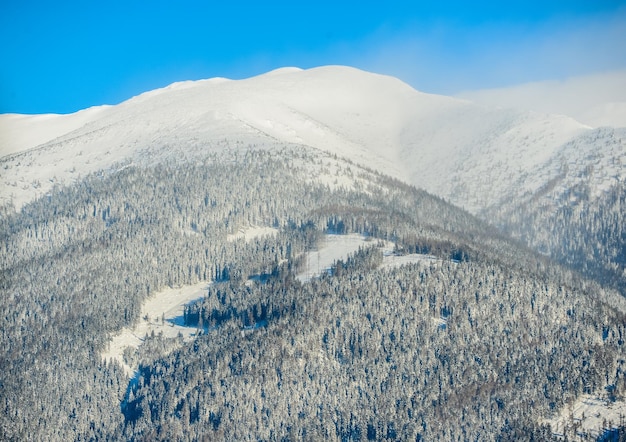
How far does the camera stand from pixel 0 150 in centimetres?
15038

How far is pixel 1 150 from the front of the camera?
497 feet

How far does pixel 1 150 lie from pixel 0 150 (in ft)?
4.20
